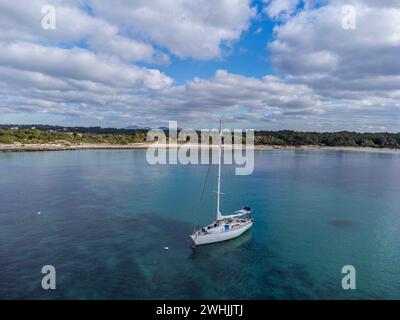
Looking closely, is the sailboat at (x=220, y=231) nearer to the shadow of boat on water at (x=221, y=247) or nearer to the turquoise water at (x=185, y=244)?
the shadow of boat on water at (x=221, y=247)

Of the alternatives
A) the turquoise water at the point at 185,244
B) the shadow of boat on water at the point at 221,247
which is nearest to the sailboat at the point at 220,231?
the shadow of boat on water at the point at 221,247

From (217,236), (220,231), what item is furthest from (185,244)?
(220,231)

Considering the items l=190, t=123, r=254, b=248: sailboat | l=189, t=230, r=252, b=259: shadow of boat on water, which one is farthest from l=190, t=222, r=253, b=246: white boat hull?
l=189, t=230, r=252, b=259: shadow of boat on water

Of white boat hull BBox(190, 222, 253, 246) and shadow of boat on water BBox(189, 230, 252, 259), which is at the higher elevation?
white boat hull BBox(190, 222, 253, 246)

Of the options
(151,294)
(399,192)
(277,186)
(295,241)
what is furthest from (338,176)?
(151,294)

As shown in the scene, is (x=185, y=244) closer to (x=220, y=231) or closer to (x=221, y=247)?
(x=221, y=247)

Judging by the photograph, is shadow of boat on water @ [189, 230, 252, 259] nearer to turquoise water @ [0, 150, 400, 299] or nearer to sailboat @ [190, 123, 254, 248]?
turquoise water @ [0, 150, 400, 299]
